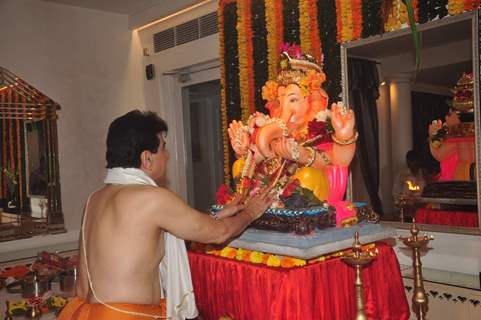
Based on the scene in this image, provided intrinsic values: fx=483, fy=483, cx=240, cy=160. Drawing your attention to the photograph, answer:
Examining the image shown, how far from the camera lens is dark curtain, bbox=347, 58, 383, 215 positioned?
321cm

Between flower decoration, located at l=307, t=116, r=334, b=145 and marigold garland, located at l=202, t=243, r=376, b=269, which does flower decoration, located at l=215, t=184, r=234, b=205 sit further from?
flower decoration, located at l=307, t=116, r=334, b=145

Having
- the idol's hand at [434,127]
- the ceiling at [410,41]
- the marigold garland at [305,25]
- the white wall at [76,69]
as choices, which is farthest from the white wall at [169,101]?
the idol's hand at [434,127]

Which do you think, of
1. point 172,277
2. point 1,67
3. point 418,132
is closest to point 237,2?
point 418,132

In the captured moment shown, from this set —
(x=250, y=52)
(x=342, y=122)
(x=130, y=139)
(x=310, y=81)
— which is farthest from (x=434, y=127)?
(x=130, y=139)

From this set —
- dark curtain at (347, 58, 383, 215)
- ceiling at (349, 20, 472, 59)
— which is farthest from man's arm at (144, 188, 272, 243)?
ceiling at (349, 20, 472, 59)

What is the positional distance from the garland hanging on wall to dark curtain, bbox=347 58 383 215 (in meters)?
0.12

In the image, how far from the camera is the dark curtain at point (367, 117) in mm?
3205

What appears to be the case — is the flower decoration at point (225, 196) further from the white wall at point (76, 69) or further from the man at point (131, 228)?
the white wall at point (76, 69)

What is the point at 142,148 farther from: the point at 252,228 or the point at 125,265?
the point at 252,228

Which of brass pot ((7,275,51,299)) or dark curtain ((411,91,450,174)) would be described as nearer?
dark curtain ((411,91,450,174))

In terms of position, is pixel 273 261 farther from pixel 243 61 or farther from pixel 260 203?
pixel 243 61

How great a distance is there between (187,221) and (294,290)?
64cm

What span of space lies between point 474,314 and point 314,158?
126 cm

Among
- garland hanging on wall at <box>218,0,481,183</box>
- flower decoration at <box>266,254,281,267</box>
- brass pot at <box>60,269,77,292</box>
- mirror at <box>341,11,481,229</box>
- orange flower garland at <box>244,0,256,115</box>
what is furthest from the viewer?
orange flower garland at <box>244,0,256,115</box>
